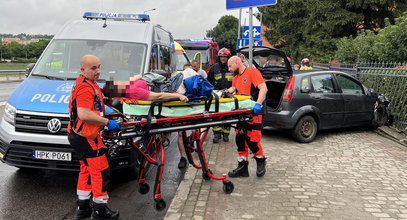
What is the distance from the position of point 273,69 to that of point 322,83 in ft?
3.75

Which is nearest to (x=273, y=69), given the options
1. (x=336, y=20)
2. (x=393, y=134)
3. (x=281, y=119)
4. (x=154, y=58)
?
(x=281, y=119)

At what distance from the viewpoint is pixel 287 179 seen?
4.98 meters

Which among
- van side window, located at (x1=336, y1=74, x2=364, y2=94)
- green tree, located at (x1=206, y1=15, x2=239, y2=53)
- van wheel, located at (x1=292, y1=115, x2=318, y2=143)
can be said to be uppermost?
green tree, located at (x1=206, y1=15, x2=239, y2=53)

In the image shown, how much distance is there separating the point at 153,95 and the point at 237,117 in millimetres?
1211

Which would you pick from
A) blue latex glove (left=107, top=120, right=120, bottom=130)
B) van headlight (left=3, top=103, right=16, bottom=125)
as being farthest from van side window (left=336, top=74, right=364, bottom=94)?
van headlight (left=3, top=103, right=16, bottom=125)

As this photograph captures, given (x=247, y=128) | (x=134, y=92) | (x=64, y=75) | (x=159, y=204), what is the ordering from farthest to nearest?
1. (x=64, y=75)
2. (x=247, y=128)
3. (x=159, y=204)
4. (x=134, y=92)

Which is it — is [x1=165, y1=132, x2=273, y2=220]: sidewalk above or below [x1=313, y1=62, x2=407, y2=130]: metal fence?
below

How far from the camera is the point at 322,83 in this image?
293 inches

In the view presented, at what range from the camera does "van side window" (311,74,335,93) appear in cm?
729

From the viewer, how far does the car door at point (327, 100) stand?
7.23 m

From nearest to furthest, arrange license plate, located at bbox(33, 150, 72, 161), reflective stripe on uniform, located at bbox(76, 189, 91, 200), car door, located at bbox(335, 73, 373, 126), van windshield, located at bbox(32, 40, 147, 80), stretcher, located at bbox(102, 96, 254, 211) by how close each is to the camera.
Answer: stretcher, located at bbox(102, 96, 254, 211) → reflective stripe on uniform, located at bbox(76, 189, 91, 200) → license plate, located at bbox(33, 150, 72, 161) → van windshield, located at bbox(32, 40, 147, 80) → car door, located at bbox(335, 73, 373, 126)

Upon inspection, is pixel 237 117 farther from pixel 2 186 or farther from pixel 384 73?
pixel 384 73

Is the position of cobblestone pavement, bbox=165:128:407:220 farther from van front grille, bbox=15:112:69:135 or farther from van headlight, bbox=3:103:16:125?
van headlight, bbox=3:103:16:125

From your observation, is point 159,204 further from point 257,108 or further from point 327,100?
point 327,100
